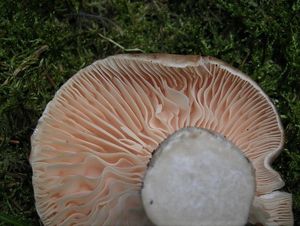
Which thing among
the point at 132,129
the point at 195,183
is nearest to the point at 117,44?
the point at 132,129

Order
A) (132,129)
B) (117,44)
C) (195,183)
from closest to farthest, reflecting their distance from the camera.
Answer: (195,183)
(132,129)
(117,44)

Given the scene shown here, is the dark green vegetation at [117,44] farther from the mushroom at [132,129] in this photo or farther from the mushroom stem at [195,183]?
the mushroom stem at [195,183]

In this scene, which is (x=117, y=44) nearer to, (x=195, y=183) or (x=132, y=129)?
(x=132, y=129)

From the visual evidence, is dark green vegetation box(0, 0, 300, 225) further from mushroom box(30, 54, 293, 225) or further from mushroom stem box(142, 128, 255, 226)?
mushroom stem box(142, 128, 255, 226)

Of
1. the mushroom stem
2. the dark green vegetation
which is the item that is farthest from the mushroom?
the dark green vegetation

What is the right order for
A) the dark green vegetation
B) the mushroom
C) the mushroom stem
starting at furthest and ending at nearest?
the dark green vegetation
the mushroom
the mushroom stem

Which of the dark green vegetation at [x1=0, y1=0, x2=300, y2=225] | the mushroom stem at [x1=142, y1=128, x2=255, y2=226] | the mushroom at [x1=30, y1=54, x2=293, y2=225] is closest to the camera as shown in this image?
the mushroom stem at [x1=142, y1=128, x2=255, y2=226]

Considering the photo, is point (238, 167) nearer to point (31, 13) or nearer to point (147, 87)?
point (147, 87)

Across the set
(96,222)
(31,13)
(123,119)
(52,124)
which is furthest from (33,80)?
(96,222)

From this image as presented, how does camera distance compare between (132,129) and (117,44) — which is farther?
(117,44)
